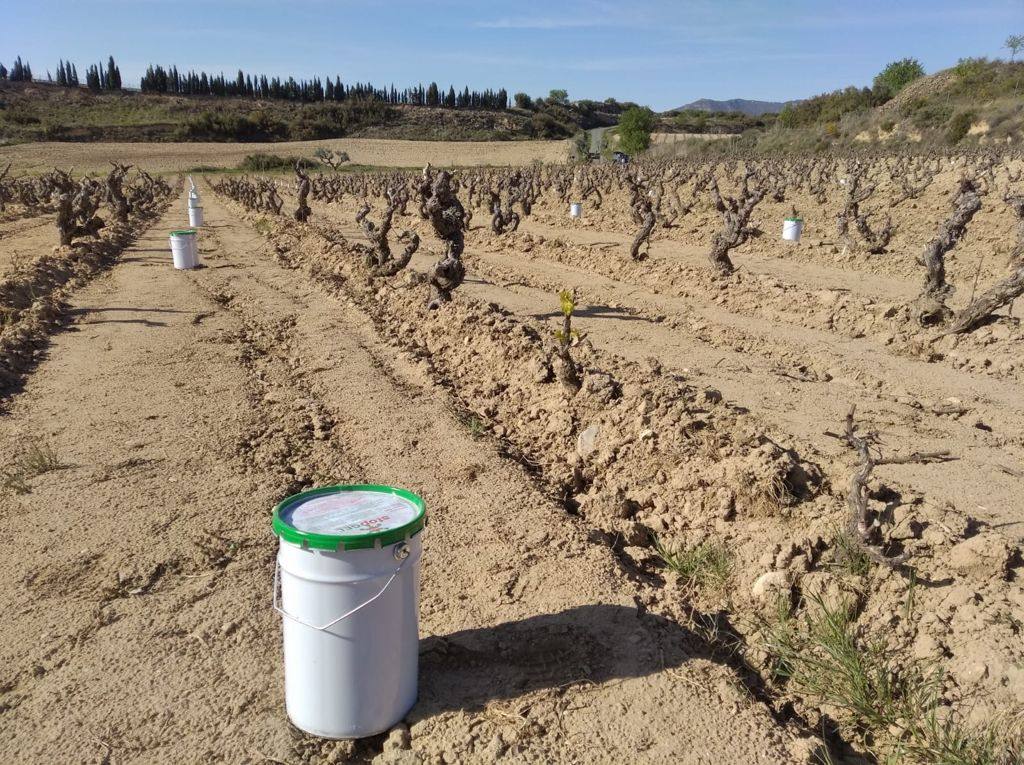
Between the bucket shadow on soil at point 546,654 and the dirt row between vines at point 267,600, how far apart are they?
1cm

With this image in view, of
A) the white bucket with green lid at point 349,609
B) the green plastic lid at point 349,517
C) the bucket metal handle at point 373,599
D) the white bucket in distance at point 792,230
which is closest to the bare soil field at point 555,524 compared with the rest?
the white bucket with green lid at point 349,609

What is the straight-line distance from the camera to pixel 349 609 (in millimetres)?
2592

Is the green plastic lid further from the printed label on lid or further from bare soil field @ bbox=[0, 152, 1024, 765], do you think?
bare soil field @ bbox=[0, 152, 1024, 765]

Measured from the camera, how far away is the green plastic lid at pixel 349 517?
250 cm

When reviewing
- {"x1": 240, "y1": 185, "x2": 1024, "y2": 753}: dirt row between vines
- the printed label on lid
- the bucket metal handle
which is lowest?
{"x1": 240, "y1": 185, "x2": 1024, "y2": 753}: dirt row between vines

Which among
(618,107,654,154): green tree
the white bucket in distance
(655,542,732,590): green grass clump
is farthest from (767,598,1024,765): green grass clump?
(618,107,654,154): green tree

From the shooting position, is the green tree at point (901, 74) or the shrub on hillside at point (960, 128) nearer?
the shrub on hillside at point (960, 128)

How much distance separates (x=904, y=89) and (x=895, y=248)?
173 feet

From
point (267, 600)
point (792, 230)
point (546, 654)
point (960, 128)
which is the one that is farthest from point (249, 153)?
point (546, 654)

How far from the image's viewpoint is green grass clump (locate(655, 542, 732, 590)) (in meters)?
3.98

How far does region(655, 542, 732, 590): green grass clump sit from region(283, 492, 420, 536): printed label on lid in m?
1.86

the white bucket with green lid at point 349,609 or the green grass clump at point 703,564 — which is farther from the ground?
the white bucket with green lid at point 349,609

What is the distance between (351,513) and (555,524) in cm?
187

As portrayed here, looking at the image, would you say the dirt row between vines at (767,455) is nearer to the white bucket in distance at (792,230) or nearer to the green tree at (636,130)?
the white bucket in distance at (792,230)
